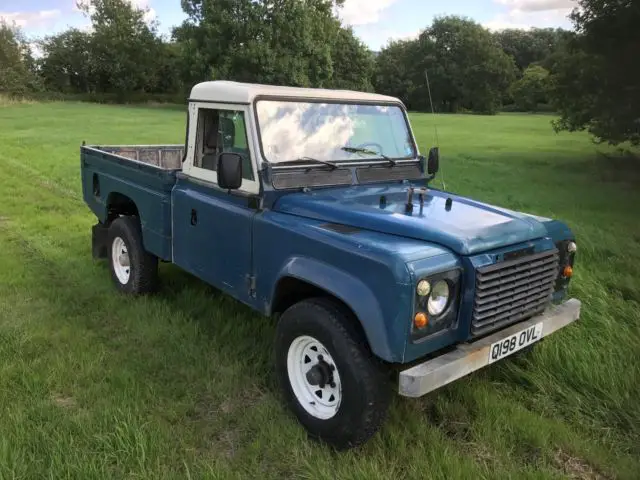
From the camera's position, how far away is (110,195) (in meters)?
5.89

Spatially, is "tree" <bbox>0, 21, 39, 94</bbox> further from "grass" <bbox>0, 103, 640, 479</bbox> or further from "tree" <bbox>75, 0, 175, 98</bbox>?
"grass" <bbox>0, 103, 640, 479</bbox>

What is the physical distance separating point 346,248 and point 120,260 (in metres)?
3.43

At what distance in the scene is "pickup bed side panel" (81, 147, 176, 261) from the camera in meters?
4.82

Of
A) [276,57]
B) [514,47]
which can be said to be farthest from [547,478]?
[514,47]

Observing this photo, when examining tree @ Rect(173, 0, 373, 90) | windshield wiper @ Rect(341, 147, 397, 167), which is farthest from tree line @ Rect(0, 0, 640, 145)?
windshield wiper @ Rect(341, 147, 397, 167)

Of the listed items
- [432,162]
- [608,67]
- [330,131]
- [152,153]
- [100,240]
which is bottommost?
[100,240]

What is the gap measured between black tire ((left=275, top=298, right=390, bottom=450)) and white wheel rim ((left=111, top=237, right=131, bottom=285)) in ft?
9.68

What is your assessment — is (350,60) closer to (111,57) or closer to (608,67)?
(111,57)

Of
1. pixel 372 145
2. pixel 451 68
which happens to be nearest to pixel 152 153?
pixel 372 145

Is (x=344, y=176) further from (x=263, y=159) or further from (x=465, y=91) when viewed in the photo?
(x=465, y=91)

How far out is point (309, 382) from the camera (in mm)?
3375

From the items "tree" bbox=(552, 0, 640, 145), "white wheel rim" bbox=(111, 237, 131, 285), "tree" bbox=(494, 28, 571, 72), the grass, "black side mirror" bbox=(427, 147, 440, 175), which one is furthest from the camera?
"tree" bbox=(494, 28, 571, 72)

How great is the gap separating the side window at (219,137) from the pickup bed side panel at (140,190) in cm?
42

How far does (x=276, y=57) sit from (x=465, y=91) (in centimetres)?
2224
